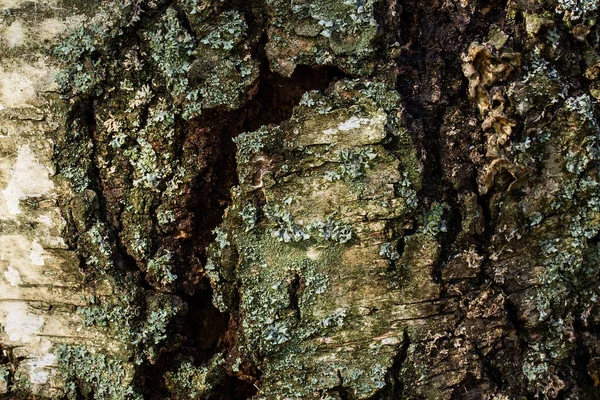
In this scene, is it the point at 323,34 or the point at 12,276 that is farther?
A: the point at 12,276

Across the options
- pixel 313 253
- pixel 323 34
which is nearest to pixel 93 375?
pixel 313 253

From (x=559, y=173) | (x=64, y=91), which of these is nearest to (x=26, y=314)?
(x=64, y=91)

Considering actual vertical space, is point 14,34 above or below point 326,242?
above

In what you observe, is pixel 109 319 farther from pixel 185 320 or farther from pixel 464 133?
pixel 464 133

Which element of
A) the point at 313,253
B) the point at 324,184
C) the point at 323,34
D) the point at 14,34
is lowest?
the point at 313,253

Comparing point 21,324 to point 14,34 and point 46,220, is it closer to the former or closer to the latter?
point 46,220

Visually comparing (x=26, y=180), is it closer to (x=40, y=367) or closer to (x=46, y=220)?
(x=46, y=220)

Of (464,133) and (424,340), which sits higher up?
(464,133)
